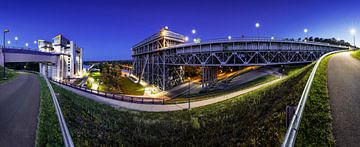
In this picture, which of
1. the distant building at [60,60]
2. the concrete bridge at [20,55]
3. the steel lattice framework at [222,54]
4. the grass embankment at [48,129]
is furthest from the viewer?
the distant building at [60,60]

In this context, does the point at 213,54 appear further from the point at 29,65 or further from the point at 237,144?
the point at 29,65

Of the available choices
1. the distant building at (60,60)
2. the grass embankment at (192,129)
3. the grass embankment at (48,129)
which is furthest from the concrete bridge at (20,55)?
the grass embankment at (48,129)

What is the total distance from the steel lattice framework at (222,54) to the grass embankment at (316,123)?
3098 centimetres

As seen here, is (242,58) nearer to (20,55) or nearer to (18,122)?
(18,122)

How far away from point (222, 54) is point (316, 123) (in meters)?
35.4

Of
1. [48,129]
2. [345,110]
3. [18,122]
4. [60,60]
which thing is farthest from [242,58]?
[60,60]

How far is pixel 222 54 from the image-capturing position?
4044cm

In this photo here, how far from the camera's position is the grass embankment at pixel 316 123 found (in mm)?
5175

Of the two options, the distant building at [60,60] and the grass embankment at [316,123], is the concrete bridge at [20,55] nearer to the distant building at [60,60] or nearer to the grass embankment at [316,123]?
the distant building at [60,60]

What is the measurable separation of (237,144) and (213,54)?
33.9 m

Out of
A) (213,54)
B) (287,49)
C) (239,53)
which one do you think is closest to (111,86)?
(213,54)

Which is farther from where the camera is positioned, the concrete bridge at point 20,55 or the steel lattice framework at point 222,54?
the steel lattice framework at point 222,54

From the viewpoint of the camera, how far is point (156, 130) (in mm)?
15188

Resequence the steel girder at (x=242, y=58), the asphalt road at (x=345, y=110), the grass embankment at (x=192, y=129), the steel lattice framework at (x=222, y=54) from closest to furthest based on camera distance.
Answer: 1. the asphalt road at (x=345, y=110)
2. the grass embankment at (x=192, y=129)
3. the steel lattice framework at (x=222, y=54)
4. the steel girder at (x=242, y=58)
